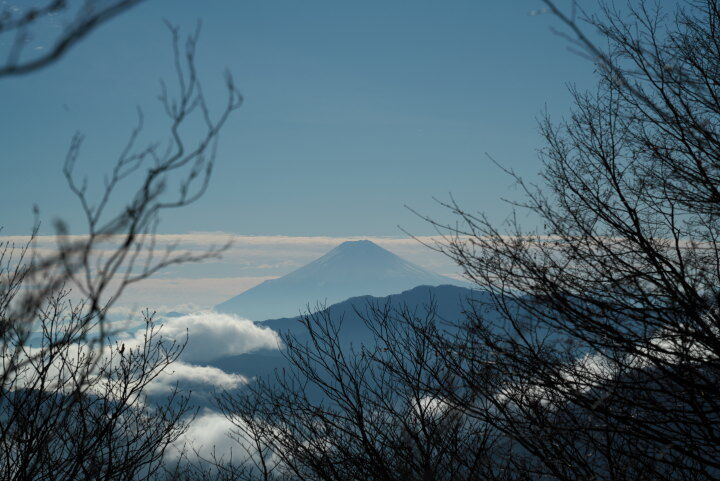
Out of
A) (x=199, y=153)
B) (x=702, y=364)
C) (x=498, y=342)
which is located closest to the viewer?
(x=199, y=153)

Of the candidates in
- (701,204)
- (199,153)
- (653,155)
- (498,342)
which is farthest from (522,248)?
(199,153)

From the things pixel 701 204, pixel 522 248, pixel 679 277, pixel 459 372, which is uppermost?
pixel 701 204

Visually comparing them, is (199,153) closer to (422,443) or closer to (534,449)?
(534,449)

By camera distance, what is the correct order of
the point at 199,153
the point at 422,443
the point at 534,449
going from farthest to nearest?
the point at 422,443, the point at 534,449, the point at 199,153

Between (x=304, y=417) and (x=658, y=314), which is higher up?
(x=658, y=314)

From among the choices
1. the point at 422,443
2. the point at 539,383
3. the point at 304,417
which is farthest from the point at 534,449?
the point at 304,417

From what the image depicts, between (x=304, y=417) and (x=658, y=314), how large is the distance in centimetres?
548

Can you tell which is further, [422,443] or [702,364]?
[422,443]

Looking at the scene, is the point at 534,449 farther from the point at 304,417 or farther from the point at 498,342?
the point at 304,417

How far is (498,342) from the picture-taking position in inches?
201

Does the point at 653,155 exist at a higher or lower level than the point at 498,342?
higher

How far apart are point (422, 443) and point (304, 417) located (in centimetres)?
193

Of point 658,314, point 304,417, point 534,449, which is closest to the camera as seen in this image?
point 658,314

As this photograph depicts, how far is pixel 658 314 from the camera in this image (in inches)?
178
